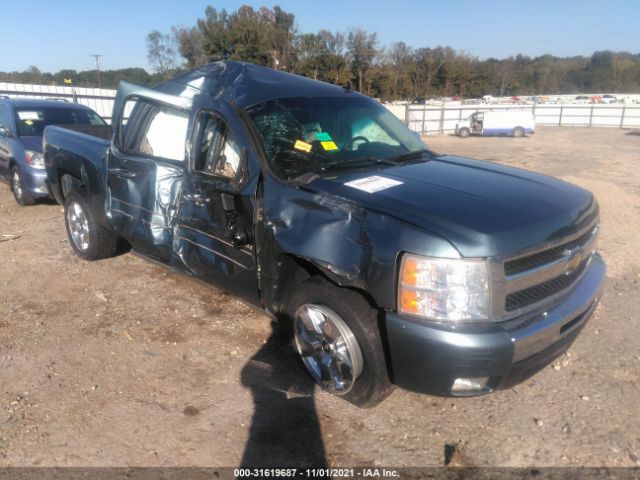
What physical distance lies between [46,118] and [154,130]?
5710 millimetres

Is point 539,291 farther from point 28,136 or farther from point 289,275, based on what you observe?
point 28,136

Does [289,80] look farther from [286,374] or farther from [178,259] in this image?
[286,374]

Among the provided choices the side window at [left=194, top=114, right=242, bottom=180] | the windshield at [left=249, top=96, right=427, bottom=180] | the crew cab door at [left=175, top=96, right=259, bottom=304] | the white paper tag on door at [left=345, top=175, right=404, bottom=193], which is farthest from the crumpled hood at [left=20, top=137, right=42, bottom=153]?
the white paper tag on door at [left=345, top=175, right=404, bottom=193]

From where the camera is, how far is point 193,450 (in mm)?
2721

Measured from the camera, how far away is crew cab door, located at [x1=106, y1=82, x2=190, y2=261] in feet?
12.9

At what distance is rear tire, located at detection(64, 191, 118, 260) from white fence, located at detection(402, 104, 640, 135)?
26.4m

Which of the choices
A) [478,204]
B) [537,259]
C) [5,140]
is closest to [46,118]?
[5,140]

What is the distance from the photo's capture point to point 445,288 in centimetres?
243

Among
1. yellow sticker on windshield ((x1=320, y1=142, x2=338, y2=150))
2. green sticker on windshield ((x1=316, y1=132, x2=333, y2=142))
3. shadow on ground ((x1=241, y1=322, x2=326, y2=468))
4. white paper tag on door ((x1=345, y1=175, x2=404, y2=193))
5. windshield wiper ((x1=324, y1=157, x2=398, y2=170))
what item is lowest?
shadow on ground ((x1=241, y1=322, x2=326, y2=468))

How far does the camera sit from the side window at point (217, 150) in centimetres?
352

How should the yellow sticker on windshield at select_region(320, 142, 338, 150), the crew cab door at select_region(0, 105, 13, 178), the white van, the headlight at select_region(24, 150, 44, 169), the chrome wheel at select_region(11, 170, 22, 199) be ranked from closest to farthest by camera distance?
the yellow sticker on windshield at select_region(320, 142, 338, 150)
the headlight at select_region(24, 150, 44, 169)
the chrome wheel at select_region(11, 170, 22, 199)
the crew cab door at select_region(0, 105, 13, 178)
the white van

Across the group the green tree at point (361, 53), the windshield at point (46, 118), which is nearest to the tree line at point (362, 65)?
the green tree at point (361, 53)

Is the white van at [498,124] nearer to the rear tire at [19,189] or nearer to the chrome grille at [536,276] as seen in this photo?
the rear tire at [19,189]

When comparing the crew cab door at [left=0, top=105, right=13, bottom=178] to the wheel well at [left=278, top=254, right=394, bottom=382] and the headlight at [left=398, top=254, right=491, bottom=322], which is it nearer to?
the wheel well at [left=278, top=254, right=394, bottom=382]
